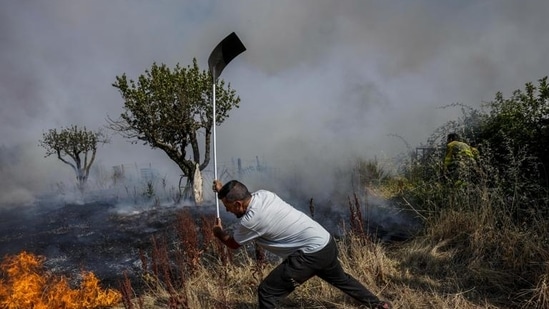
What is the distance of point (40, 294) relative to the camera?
14.6 ft

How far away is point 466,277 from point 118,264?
5.51 m

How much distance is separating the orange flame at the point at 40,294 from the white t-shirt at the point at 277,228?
2.34m

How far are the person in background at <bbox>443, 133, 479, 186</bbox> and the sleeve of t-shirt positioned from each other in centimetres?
349

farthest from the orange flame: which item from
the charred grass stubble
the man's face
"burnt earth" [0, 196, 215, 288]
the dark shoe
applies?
the dark shoe

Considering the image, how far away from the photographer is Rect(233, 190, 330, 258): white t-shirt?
319cm

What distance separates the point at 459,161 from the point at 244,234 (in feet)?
13.6

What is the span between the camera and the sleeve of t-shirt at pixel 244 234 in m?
3.22

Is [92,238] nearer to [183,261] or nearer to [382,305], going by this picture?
[183,261]

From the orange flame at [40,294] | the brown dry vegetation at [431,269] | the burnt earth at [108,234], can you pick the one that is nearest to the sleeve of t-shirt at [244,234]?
the brown dry vegetation at [431,269]

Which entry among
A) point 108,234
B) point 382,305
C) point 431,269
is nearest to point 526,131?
point 431,269

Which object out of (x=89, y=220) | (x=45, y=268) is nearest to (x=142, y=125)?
(x=89, y=220)

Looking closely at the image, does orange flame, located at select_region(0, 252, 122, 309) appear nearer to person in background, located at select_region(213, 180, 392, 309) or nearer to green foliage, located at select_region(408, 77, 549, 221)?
person in background, located at select_region(213, 180, 392, 309)

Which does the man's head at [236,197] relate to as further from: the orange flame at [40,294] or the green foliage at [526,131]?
the green foliage at [526,131]

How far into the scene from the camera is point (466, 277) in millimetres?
4336
